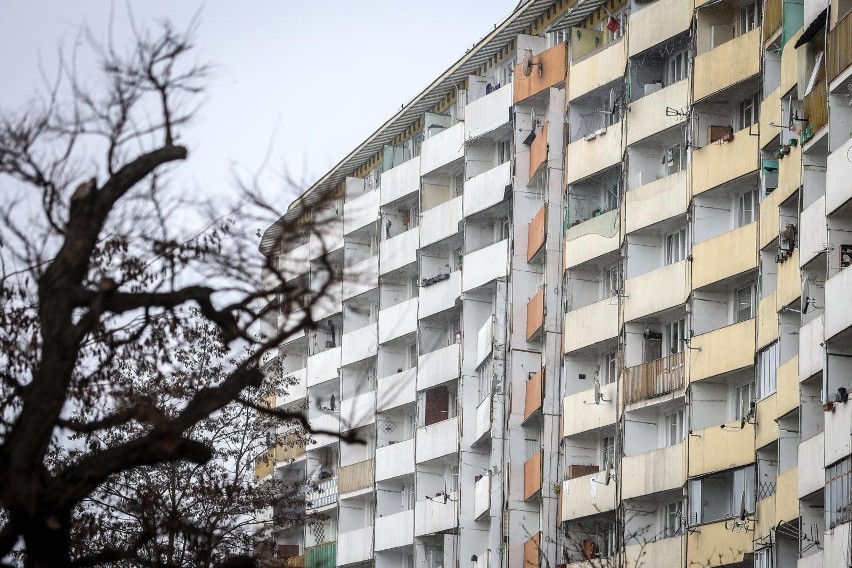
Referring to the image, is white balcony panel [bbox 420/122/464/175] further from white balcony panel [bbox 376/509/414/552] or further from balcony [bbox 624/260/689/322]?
balcony [bbox 624/260/689/322]

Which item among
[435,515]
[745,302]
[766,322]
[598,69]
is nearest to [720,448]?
[766,322]

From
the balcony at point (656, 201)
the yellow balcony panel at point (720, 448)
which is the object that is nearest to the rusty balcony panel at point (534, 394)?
the balcony at point (656, 201)

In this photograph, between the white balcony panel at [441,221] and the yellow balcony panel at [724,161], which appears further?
the white balcony panel at [441,221]

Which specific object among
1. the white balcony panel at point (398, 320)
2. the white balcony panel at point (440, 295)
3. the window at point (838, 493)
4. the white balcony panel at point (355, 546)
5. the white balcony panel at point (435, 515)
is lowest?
the window at point (838, 493)

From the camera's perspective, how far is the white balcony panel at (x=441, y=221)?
214ft

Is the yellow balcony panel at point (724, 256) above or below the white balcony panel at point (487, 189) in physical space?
below

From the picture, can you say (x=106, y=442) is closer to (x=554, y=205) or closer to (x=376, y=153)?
(x=554, y=205)

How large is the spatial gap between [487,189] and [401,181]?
982cm

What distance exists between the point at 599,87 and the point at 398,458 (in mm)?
20551

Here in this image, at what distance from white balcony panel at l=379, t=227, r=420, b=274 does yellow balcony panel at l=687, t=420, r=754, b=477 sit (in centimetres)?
2480

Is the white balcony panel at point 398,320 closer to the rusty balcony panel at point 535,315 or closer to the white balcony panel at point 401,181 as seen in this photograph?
the white balcony panel at point 401,181

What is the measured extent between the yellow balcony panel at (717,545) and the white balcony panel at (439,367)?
19.8 metres

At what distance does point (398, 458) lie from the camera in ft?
225

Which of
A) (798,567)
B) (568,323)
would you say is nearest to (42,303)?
(798,567)
